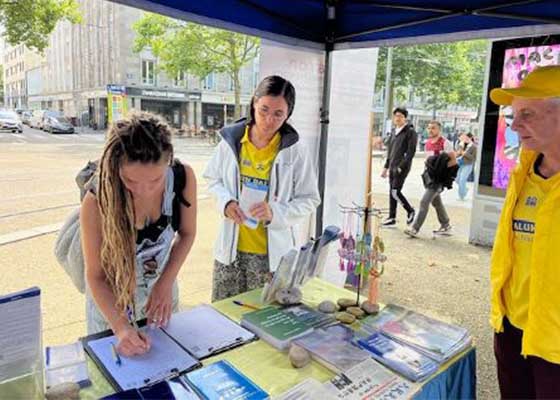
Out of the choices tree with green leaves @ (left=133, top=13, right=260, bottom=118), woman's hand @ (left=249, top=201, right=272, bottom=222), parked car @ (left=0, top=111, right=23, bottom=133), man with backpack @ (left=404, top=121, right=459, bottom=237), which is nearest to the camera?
woman's hand @ (left=249, top=201, right=272, bottom=222)

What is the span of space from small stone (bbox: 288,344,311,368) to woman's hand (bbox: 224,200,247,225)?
0.66 metres

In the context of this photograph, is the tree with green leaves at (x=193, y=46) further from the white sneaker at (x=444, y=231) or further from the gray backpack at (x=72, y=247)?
the gray backpack at (x=72, y=247)

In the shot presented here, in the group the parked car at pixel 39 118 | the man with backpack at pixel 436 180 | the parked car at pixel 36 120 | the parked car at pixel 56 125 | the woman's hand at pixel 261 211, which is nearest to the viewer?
the woman's hand at pixel 261 211

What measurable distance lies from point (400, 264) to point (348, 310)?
2.96 meters

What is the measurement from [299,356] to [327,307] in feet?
1.18

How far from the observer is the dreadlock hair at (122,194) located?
3.73 ft

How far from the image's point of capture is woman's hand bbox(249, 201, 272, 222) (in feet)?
5.45

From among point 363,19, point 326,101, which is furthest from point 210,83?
point 363,19

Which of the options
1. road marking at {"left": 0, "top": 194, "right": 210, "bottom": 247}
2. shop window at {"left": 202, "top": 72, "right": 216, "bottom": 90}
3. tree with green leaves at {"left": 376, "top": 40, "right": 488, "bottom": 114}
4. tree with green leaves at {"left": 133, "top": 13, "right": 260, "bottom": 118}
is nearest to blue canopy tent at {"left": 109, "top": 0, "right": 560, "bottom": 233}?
road marking at {"left": 0, "top": 194, "right": 210, "bottom": 247}

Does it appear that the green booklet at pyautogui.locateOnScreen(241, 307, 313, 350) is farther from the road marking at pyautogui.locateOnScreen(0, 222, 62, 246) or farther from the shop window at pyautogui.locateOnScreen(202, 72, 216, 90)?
the shop window at pyautogui.locateOnScreen(202, 72, 216, 90)

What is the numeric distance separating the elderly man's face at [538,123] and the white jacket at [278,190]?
0.86 meters

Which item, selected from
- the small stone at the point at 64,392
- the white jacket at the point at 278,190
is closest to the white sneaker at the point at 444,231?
the white jacket at the point at 278,190

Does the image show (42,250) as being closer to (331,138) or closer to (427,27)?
(331,138)

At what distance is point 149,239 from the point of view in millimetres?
1303
